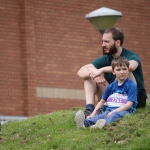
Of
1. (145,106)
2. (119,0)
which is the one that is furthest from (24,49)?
(145,106)

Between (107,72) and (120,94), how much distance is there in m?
0.61

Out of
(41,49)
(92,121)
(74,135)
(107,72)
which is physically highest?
(107,72)

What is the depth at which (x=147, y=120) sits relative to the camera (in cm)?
1174

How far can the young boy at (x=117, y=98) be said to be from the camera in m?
12.0

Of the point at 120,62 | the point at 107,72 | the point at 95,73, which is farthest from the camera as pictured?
the point at 107,72

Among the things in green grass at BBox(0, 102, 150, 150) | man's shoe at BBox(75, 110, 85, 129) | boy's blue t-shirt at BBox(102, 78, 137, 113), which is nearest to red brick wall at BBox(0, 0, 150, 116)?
green grass at BBox(0, 102, 150, 150)

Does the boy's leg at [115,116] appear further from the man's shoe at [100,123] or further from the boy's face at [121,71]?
the boy's face at [121,71]

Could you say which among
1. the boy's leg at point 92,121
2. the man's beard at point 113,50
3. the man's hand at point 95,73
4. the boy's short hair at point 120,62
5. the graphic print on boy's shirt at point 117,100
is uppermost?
the man's beard at point 113,50

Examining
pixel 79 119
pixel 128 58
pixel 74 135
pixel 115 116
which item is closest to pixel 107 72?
pixel 128 58

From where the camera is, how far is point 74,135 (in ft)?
Result: 37.9

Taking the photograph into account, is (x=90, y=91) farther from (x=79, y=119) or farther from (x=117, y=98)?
(x=79, y=119)

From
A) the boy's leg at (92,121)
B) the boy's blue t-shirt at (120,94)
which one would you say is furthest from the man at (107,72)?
the boy's leg at (92,121)

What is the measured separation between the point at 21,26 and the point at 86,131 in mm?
9679

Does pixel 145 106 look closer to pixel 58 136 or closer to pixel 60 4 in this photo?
pixel 58 136
